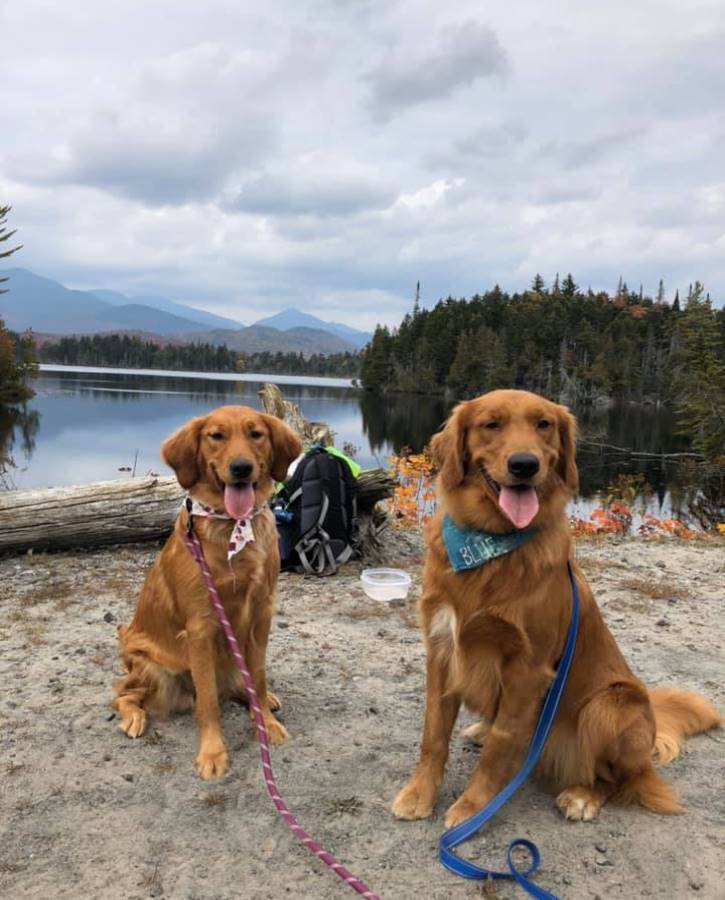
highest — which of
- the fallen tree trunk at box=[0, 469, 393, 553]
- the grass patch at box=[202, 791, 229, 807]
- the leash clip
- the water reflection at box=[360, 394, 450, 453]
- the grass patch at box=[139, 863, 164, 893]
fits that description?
the leash clip

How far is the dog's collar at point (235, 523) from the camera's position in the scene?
3545 mm

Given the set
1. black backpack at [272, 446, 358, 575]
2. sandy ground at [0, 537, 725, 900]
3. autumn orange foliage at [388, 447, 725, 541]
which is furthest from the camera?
autumn orange foliage at [388, 447, 725, 541]

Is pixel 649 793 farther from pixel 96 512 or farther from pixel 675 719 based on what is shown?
pixel 96 512

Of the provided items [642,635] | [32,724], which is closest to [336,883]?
[32,724]

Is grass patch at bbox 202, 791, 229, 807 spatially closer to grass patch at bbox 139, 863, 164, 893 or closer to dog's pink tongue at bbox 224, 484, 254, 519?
grass patch at bbox 139, 863, 164, 893

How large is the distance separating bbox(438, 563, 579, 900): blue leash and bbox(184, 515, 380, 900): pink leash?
1.28 ft

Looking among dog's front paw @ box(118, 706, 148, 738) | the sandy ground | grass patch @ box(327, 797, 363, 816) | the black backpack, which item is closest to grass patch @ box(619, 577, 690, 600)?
the sandy ground

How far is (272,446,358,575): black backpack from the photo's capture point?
6.98 metres

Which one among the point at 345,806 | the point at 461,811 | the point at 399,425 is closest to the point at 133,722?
the point at 345,806

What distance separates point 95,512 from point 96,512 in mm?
10

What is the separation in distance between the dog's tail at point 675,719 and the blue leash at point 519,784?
90 cm

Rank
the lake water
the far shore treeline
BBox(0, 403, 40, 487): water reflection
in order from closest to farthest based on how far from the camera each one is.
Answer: the lake water < BBox(0, 403, 40, 487): water reflection < the far shore treeline

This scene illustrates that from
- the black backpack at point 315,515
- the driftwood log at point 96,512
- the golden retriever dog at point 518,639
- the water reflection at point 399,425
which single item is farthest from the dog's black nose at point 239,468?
the water reflection at point 399,425

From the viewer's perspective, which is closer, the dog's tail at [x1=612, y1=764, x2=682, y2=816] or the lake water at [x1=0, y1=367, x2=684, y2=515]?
the dog's tail at [x1=612, y1=764, x2=682, y2=816]
